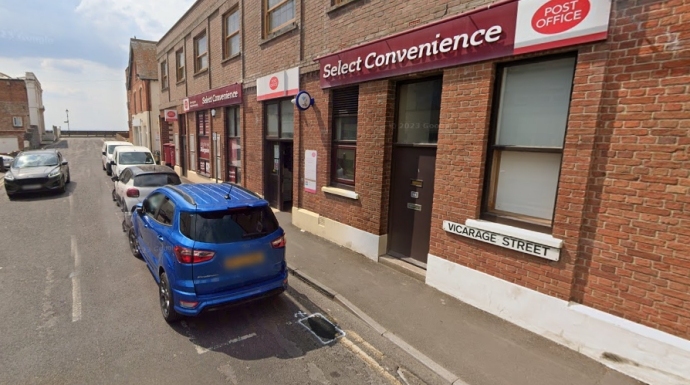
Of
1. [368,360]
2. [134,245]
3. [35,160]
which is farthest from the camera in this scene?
[35,160]

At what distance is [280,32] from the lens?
8617 millimetres

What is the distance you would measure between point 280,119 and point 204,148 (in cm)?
729

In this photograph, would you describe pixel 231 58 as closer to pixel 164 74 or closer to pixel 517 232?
pixel 517 232

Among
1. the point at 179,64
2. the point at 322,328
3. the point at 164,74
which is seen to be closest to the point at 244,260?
the point at 322,328

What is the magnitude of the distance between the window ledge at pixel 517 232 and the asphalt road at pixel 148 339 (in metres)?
2.05

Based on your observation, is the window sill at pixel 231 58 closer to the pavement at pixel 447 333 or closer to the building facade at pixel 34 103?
the pavement at pixel 447 333

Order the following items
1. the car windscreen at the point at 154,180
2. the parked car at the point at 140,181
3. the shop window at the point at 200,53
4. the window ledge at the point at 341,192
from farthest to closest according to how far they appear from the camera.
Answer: the shop window at the point at 200,53 < the car windscreen at the point at 154,180 < the parked car at the point at 140,181 < the window ledge at the point at 341,192

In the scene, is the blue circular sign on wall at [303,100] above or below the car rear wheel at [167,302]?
above

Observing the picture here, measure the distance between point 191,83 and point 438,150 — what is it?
14.6m

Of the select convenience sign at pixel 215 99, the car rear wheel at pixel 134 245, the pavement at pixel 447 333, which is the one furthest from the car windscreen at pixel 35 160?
the pavement at pixel 447 333

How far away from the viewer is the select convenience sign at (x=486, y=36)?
11.6 ft

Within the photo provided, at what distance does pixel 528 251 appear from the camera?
409cm

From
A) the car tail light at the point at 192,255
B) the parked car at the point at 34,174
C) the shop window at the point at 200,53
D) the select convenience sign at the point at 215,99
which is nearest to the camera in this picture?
the car tail light at the point at 192,255

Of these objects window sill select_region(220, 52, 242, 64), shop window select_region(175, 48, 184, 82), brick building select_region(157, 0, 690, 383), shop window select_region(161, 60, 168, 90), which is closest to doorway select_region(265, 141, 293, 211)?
brick building select_region(157, 0, 690, 383)
